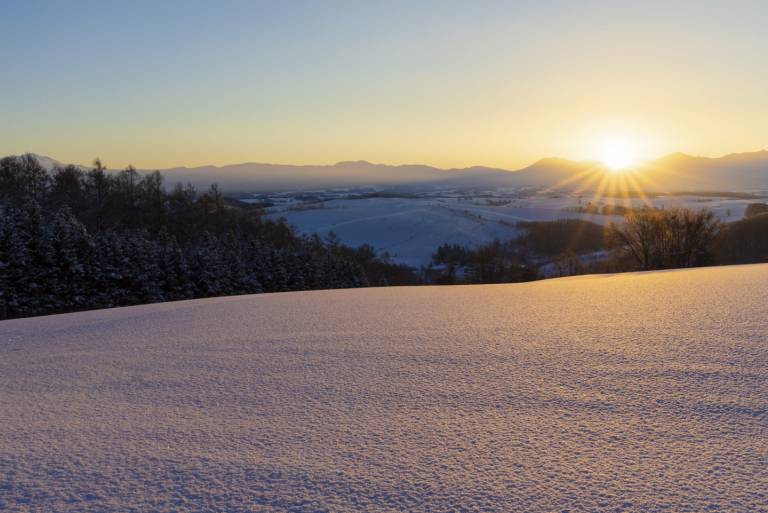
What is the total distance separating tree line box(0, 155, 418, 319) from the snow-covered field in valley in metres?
18.4

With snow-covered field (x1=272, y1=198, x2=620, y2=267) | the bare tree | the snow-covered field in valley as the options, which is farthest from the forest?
snow-covered field (x1=272, y1=198, x2=620, y2=267)

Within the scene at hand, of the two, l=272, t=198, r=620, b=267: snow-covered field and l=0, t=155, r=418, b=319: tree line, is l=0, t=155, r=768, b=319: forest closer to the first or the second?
l=0, t=155, r=418, b=319: tree line

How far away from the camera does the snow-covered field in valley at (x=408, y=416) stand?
2.25 m

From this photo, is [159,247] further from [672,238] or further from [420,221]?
[420,221]

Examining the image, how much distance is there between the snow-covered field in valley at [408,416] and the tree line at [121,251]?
18392 millimetres

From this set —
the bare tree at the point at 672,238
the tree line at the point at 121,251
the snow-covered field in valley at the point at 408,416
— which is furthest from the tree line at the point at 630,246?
the snow-covered field in valley at the point at 408,416

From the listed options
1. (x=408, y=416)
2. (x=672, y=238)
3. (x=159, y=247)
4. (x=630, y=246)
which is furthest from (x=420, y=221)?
(x=408, y=416)

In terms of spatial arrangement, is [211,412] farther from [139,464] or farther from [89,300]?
[89,300]

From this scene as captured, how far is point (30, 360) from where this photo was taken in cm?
523

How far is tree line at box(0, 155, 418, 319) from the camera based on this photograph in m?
21.4

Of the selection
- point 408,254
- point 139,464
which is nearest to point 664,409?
point 139,464

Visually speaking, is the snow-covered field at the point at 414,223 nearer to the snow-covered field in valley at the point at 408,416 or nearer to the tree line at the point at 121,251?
the tree line at the point at 121,251

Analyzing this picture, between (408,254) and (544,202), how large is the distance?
314 feet

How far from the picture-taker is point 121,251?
2427 cm
